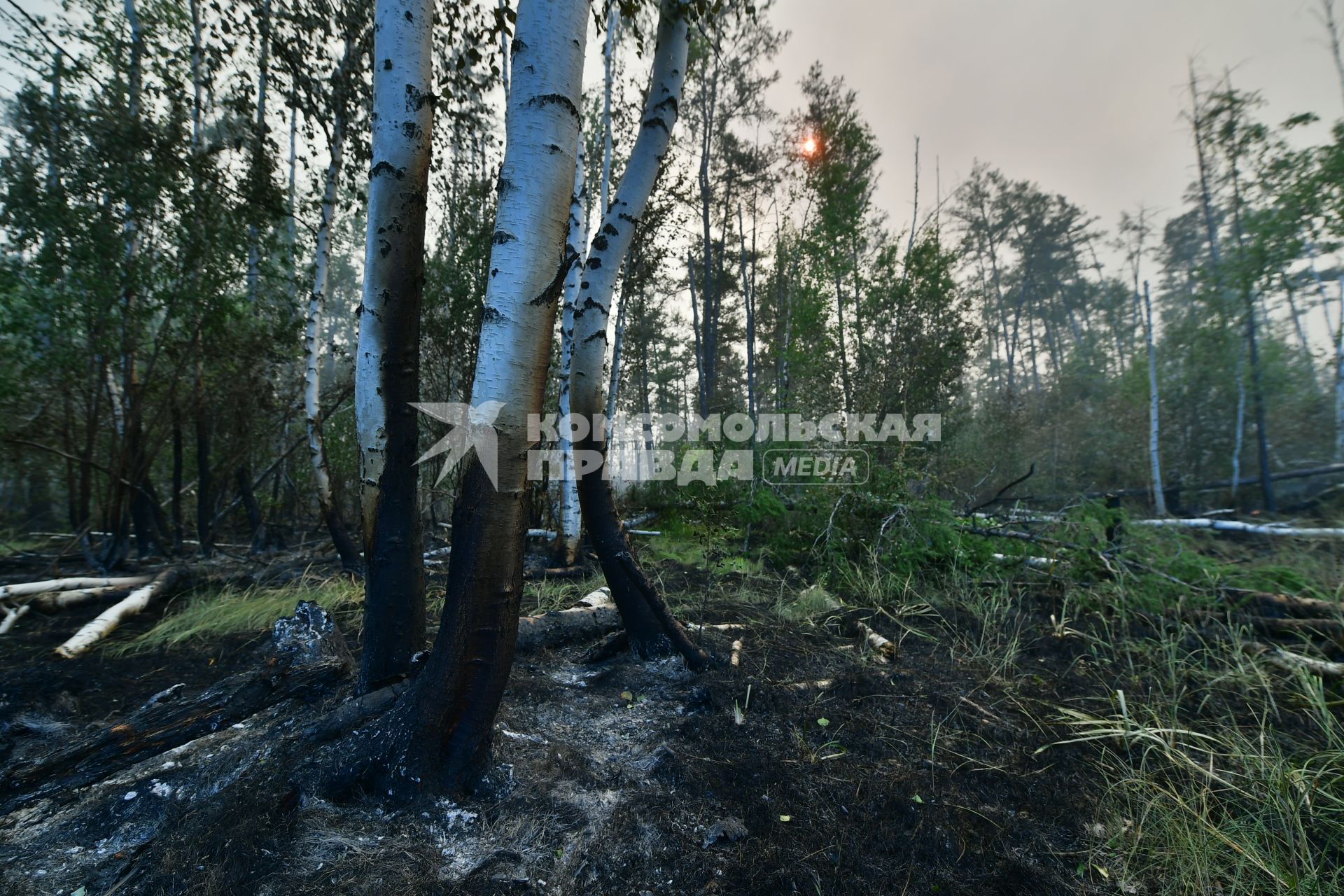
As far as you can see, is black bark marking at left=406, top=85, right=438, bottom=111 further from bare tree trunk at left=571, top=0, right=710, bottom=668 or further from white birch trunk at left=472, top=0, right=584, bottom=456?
bare tree trunk at left=571, top=0, right=710, bottom=668

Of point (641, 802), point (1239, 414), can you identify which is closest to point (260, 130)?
point (641, 802)

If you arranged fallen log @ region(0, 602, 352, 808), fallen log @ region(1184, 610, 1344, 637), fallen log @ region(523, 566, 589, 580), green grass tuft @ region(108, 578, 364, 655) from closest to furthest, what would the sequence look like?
1. fallen log @ region(0, 602, 352, 808)
2. fallen log @ region(1184, 610, 1344, 637)
3. green grass tuft @ region(108, 578, 364, 655)
4. fallen log @ region(523, 566, 589, 580)

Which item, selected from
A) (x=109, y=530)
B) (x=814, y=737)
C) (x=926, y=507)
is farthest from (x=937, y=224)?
(x=109, y=530)

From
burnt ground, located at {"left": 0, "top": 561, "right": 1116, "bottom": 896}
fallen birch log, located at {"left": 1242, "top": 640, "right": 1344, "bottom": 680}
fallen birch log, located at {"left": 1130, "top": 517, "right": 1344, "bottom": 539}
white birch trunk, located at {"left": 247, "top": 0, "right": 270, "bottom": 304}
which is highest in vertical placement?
white birch trunk, located at {"left": 247, "top": 0, "right": 270, "bottom": 304}

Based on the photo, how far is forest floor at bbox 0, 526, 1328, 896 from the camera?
1606 millimetres

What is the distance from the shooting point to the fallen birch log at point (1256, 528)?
19.6 feet

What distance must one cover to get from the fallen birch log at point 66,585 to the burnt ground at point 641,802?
1.94 m

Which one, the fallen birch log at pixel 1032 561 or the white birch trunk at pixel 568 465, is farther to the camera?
the white birch trunk at pixel 568 465

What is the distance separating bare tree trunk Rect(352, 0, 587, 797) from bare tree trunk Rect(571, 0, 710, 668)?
0.95 meters

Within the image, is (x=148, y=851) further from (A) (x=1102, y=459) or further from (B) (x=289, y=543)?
(A) (x=1102, y=459)

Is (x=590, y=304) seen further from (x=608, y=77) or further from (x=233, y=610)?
(x=608, y=77)

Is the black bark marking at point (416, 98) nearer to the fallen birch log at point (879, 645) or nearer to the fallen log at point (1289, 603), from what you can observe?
the fallen birch log at point (879, 645)

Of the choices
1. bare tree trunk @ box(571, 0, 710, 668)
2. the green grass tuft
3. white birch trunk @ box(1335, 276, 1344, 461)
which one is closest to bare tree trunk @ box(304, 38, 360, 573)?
the green grass tuft

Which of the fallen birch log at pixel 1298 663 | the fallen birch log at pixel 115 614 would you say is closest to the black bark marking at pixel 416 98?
the fallen birch log at pixel 115 614
